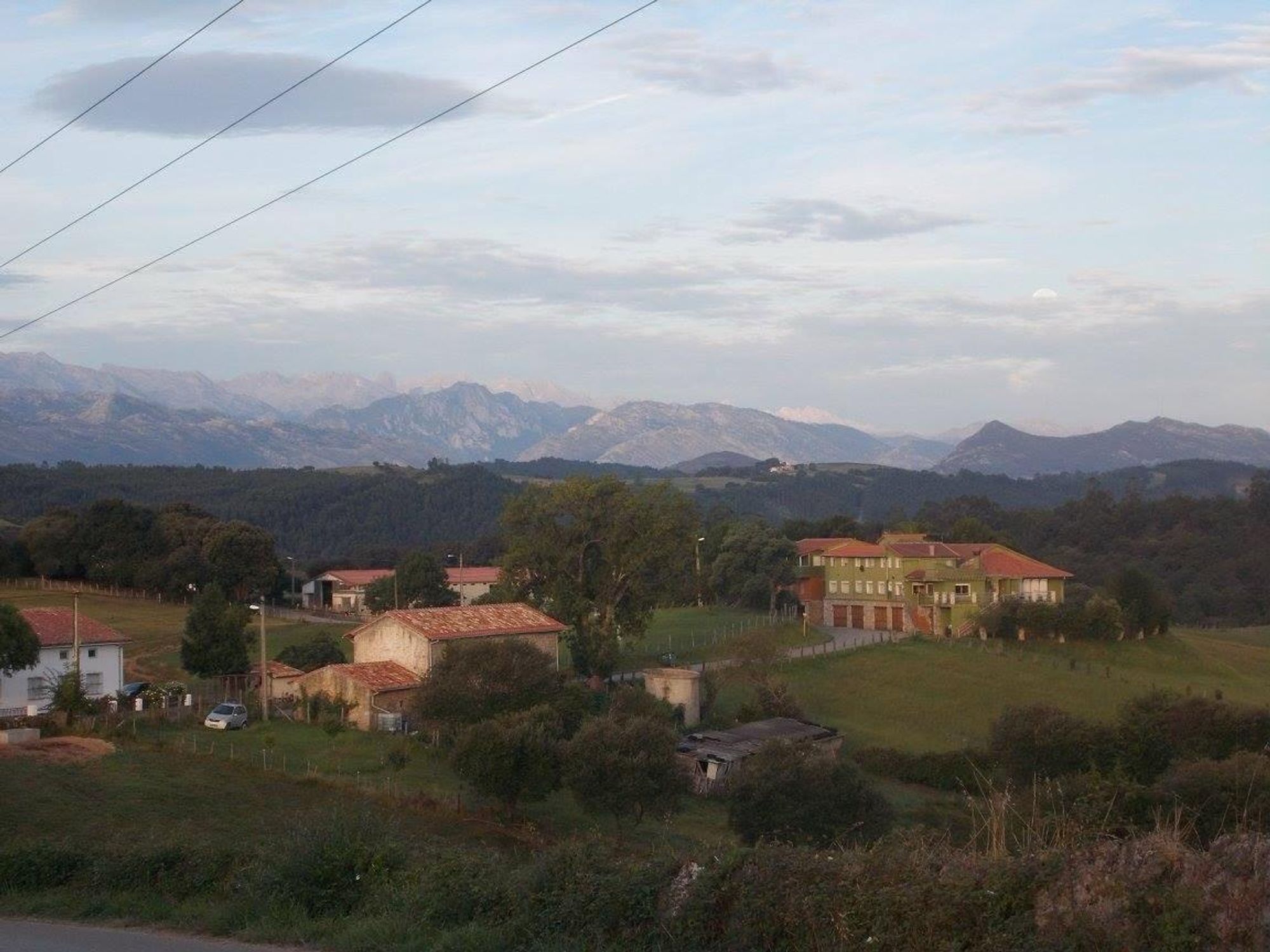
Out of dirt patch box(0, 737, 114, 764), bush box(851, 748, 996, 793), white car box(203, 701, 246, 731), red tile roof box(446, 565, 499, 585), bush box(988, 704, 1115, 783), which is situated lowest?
bush box(851, 748, 996, 793)

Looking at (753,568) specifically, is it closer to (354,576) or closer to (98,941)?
(354,576)

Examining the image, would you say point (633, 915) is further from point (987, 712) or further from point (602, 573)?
point (602, 573)

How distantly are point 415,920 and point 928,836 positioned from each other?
155 inches

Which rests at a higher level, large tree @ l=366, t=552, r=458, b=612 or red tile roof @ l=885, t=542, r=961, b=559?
red tile roof @ l=885, t=542, r=961, b=559

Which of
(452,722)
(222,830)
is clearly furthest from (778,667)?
(222,830)

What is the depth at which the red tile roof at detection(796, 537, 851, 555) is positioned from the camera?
7556 cm

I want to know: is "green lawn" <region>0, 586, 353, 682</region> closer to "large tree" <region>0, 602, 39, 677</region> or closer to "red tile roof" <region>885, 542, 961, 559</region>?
"large tree" <region>0, 602, 39, 677</region>

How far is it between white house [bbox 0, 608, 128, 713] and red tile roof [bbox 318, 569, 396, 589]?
137 ft

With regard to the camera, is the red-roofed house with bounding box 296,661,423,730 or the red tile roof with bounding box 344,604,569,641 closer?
the red-roofed house with bounding box 296,661,423,730

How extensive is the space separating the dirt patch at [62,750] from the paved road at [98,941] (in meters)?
20.2

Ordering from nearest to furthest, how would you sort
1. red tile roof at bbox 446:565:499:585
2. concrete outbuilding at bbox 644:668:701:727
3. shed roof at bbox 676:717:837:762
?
1. shed roof at bbox 676:717:837:762
2. concrete outbuilding at bbox 644:668:701:727
3. red tile roof at bbox 446:565:499:585

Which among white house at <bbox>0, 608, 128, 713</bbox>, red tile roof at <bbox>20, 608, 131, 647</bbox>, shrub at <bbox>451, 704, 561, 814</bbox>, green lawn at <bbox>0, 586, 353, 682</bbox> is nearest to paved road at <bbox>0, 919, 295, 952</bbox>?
shrub at <bbox>451, 704, 561, 814</bbox>

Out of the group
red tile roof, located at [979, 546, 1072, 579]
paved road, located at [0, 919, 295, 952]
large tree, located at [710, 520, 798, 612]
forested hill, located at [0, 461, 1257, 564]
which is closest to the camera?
paved road, located at [0, 919, 295, 952]

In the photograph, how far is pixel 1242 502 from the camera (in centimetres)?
13125
